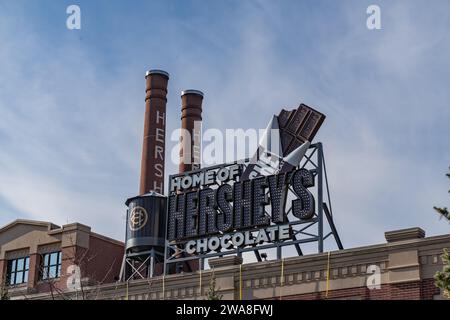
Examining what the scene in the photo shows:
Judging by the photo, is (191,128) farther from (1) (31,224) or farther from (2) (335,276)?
(2) (335,276)

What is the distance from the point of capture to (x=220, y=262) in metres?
31.5

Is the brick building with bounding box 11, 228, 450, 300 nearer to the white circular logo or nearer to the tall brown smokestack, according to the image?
the white circular logo

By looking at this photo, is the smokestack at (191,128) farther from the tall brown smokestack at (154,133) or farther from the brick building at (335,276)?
the brick building at (335,276)

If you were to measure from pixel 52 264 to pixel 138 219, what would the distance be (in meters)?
7.47

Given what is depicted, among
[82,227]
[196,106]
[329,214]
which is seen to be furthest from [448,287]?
[196,106]

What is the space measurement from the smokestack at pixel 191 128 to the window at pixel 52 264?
474 inches

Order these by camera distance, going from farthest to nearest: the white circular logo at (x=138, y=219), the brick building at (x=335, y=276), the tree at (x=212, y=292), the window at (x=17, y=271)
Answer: the window at (x=17, y=271)
the white circular logo at (x=138, y=219)
the brick building at (x=335, y=276)
the tree at (x=212, y=292)

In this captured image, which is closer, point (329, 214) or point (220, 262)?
point (220, 262)

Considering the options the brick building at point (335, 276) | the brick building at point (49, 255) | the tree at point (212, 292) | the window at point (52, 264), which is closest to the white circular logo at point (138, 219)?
the brick building at point (49, 255)

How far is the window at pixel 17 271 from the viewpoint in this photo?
159ft

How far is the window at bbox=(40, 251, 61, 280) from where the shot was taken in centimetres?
4707

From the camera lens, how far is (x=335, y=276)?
28.6 metres
